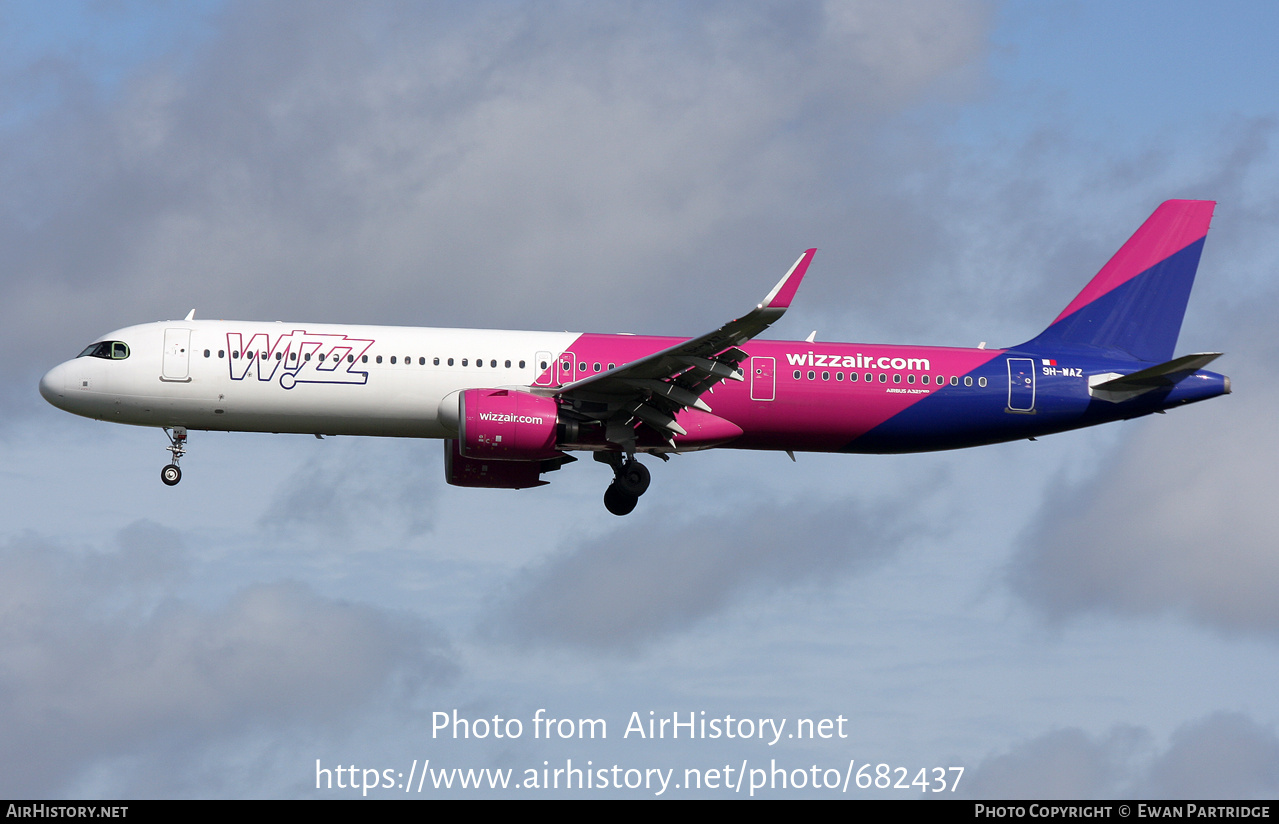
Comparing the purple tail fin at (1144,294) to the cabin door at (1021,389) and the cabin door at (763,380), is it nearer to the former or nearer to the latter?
the cabin door at (1021,389)

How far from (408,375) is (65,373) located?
8.59m

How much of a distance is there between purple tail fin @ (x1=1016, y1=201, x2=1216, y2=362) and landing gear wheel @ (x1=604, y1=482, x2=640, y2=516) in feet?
37.3

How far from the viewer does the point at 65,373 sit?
36688mm

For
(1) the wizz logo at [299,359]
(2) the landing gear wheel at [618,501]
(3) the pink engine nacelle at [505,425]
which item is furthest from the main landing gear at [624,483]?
(1) the wizz logo at [299,359]

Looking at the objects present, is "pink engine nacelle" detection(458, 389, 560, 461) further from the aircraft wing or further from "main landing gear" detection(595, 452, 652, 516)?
"main landing gear" detection(595, 452, 652, 516)

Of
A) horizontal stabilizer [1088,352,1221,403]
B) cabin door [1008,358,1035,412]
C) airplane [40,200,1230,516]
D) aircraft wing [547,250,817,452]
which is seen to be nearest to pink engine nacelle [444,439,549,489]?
airplane [40,200,1230,516]

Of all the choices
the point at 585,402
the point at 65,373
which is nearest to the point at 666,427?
the point at 585,402

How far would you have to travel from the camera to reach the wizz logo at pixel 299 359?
36031 mm

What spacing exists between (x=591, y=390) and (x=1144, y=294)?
54.4 ft

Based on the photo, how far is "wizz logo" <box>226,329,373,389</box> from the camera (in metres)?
36.0

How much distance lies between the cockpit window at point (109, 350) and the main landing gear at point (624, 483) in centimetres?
1206

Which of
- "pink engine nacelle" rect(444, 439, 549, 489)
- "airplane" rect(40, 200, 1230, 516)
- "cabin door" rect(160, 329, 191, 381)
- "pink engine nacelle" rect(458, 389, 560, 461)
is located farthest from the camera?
"pink engine nacelle" rect(444, 439, 549, 489)

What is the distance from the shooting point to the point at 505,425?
34.9 m

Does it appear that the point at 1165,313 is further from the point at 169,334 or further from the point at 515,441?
the point at 169,334
